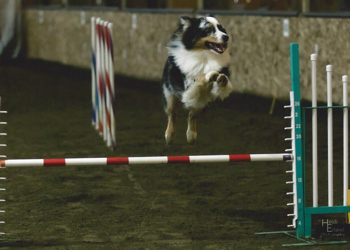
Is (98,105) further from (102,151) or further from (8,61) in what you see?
(8,61)

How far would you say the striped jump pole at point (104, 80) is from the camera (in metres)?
8.09

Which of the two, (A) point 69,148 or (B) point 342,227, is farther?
(A) point 69,148

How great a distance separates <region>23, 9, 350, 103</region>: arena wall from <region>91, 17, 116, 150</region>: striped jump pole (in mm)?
3066

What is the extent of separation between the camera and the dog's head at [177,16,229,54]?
4594 mm

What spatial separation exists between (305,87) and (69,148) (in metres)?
3.95

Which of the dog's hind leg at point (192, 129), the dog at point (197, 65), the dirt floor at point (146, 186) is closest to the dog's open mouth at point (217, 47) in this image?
the dog at point (197, 65)

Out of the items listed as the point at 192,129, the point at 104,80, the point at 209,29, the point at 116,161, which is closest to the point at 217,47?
the point at 209,29

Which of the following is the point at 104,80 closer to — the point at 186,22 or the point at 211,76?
the point at 186,22

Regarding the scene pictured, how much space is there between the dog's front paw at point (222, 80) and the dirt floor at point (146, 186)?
3.34 ft

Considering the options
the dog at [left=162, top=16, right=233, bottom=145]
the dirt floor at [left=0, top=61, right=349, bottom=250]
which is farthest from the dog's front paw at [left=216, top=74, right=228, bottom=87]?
the dirt floor at [left=0, top=61, right=349, bottom=250]

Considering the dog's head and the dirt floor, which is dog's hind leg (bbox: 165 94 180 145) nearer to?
the dog's head

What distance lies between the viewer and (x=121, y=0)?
16.0 metres

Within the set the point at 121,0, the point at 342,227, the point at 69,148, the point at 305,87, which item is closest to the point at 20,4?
the point at 121,0

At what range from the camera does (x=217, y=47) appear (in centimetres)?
466
